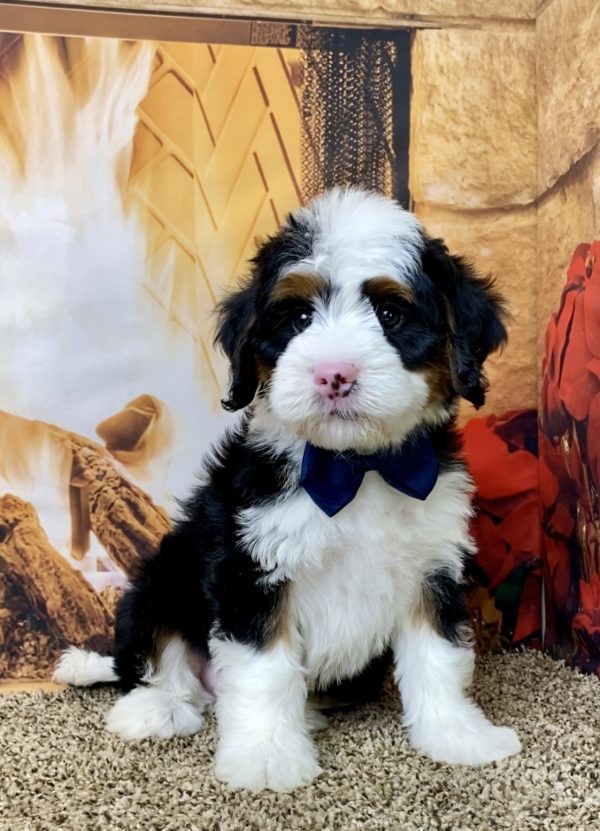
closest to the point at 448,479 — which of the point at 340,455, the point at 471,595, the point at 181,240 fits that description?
the point at 340,455

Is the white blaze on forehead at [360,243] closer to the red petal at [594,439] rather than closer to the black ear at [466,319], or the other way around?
the black ear at [466,319]

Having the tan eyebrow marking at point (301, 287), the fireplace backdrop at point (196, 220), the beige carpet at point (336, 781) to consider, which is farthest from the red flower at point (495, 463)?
the tan eyebrow marking at point (301, 287)

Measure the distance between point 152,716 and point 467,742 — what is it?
0.86 m

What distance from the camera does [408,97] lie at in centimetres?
279

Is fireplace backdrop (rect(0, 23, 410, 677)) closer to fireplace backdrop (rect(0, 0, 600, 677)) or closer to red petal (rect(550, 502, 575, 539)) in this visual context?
fireplace backdrop (rect(0, 0, 600, 677))

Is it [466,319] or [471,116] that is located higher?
[471,116]

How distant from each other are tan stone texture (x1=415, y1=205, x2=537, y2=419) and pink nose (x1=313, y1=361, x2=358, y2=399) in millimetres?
1286

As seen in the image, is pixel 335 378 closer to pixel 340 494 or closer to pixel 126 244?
pixel 340 494

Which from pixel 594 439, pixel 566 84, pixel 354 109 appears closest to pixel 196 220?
pixel 354 109

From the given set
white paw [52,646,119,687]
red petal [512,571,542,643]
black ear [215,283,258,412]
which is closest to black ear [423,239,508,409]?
black ear [215,283,258,412]

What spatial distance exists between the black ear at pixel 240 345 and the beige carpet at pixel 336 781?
932 millimetres

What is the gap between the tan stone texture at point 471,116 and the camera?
2.79 metres

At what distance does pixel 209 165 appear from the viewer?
9.03 feet

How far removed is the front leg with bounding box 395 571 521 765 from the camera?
1997 mm
